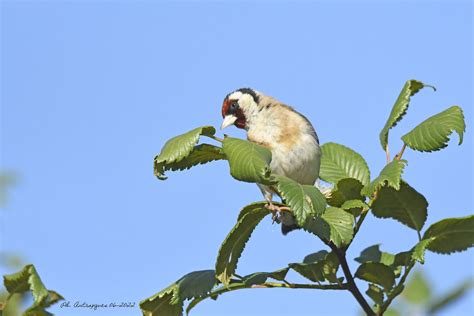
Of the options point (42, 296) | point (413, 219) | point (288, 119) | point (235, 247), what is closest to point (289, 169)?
point (288, 119)

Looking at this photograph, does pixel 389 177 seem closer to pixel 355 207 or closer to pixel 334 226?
pixel 355 207

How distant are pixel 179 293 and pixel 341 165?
1.09 meters

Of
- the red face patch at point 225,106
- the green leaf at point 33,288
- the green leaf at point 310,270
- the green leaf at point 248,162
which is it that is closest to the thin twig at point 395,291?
the green leaf at point 310,270

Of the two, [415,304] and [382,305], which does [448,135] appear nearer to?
[382,305]

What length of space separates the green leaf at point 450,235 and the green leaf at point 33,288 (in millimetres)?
1722

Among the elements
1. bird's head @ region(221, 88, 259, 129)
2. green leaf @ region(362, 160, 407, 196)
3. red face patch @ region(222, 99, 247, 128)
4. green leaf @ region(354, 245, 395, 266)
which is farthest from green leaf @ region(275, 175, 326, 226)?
red face patch @ region(222, 99, 247, 128)

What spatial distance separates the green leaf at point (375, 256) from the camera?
11.4 feet

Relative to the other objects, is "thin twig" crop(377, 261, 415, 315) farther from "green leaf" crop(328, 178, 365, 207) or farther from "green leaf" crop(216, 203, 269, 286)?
"green leaf" crop(216, 203, 269, 286)

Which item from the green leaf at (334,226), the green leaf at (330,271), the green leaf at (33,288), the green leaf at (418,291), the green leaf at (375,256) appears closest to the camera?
the green leaf at (418,291)

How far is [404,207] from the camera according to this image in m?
3.32

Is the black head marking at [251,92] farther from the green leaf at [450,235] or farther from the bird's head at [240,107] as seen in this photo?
the green leaf at [450,235]

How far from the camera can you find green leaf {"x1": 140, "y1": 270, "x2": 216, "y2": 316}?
309cm

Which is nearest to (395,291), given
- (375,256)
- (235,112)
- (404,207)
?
(404,207)

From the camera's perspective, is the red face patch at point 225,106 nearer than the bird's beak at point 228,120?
No
